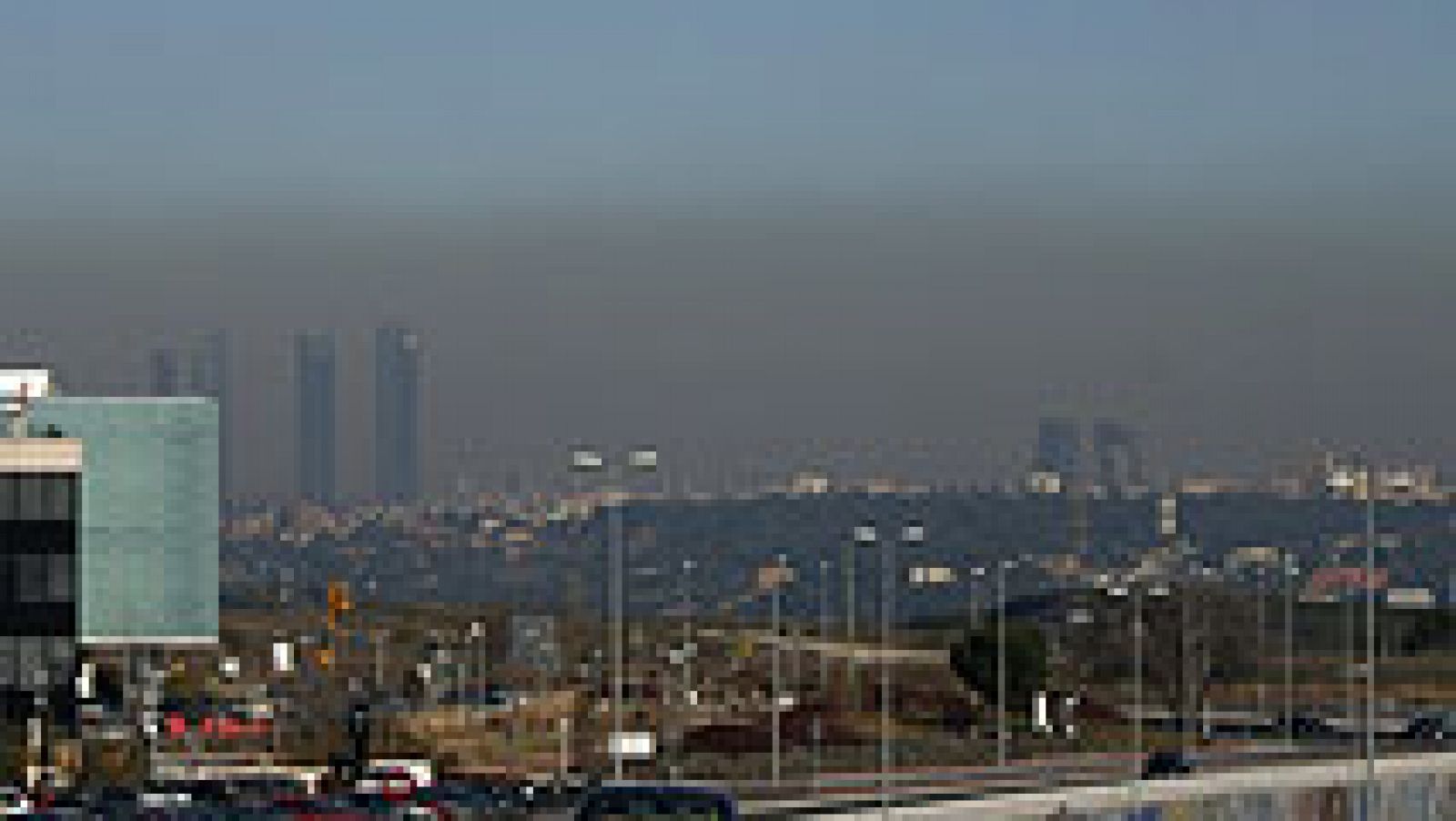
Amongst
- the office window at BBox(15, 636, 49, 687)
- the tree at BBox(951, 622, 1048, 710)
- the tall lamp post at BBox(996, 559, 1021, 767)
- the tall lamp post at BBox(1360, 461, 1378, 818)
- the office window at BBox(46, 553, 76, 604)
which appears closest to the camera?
the tall lamp post at BBox(1360, 461, 1378, 818)

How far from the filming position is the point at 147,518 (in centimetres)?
A: 11344

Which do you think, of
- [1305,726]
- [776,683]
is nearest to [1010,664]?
[1305,726]

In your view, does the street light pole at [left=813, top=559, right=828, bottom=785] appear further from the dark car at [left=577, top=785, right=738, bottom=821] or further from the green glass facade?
the dark car at [left=577, top=785, right=738, bottom=821]

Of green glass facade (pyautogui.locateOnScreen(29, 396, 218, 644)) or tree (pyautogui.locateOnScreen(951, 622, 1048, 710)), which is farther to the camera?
tree (pyautogui.locateOnScreen(951, 622, 1048, 710))

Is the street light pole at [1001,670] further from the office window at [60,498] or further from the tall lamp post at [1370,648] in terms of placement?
the tall lamp post at [1370,648]

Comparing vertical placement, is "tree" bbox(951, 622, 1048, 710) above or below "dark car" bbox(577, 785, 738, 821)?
below

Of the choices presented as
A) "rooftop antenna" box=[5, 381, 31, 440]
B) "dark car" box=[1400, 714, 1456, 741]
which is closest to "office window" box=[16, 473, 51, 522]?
"rooftop antenna" box=[5, 381, 31, 440]

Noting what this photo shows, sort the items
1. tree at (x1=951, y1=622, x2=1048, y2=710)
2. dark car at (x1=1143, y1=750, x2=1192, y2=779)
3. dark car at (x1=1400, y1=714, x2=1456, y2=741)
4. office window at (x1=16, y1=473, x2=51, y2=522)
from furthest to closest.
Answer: tree at (x1=951, y1=622, x2=1048, y2=710), dark car at (x1=1400, y1=714, x2=1456, y2=741), office window at (x1=16, y1=473, x2=51, y2=522), dark car at (x1=1143, y1=750, x2=1192, y2=779)

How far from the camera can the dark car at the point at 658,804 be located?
5097cm

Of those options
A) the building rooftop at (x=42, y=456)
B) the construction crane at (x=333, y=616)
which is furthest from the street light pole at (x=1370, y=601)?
the building rooftop at (x=42, y=456)

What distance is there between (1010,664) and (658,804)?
95.0m

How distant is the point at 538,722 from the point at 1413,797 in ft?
249

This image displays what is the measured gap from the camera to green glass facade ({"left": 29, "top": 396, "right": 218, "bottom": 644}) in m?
111

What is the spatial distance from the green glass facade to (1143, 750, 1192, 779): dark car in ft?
95.0
